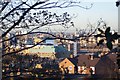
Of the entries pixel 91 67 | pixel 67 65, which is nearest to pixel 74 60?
pixel 67 65

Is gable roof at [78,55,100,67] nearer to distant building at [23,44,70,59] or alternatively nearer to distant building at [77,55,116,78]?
distant building at [77,55,116,78]

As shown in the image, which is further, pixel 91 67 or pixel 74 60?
pixel 91 67

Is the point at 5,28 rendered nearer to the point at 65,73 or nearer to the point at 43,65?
the point at 43,65

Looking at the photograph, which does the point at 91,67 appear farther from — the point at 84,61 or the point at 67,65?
the point at 67,65

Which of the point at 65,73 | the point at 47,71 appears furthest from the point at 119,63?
the point at 47,71

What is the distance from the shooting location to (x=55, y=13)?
1936mm

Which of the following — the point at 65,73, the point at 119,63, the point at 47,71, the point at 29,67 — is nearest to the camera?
the point at 119,63

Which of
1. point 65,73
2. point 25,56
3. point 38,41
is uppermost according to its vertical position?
point 38,41

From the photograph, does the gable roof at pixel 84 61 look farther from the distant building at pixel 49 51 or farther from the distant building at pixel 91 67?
the distant building at pixel 49 51

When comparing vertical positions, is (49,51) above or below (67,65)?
above

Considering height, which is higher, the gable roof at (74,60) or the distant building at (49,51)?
the distant building at (49,51)

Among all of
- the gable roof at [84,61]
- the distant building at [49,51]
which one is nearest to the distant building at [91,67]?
the gable roof at [84,61]

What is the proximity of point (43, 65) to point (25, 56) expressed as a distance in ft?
0.56

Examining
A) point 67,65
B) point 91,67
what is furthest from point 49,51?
point 91,67
